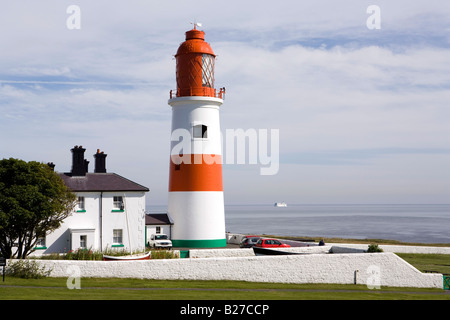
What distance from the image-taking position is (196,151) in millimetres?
36906

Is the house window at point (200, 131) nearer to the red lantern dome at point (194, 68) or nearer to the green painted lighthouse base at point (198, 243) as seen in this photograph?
the red lantern dome at point (194, 68)

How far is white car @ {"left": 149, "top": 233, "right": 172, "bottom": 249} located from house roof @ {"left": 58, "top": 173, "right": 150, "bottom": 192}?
11.8ft

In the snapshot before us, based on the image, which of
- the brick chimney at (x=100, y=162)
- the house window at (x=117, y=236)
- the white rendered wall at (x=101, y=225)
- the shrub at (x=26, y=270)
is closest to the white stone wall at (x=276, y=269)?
the shrub at (x=26, y=270)

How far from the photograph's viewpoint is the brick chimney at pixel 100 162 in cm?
3928

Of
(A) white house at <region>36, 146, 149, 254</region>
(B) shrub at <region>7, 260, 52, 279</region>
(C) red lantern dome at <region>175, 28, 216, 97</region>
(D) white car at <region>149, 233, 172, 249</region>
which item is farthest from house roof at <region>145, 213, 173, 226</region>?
(B) shrub at <region>7, 260, 52, 279</region>

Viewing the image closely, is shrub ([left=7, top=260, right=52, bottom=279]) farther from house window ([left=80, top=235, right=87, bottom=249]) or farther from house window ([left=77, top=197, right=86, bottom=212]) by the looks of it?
house window ([left=77, top=197, right=86, bottom=212])

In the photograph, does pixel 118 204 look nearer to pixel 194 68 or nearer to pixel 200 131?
pixel 200 131

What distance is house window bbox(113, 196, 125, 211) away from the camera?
36500 millimetres

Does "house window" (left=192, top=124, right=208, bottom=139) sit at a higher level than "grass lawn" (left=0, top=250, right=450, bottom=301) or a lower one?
higher
